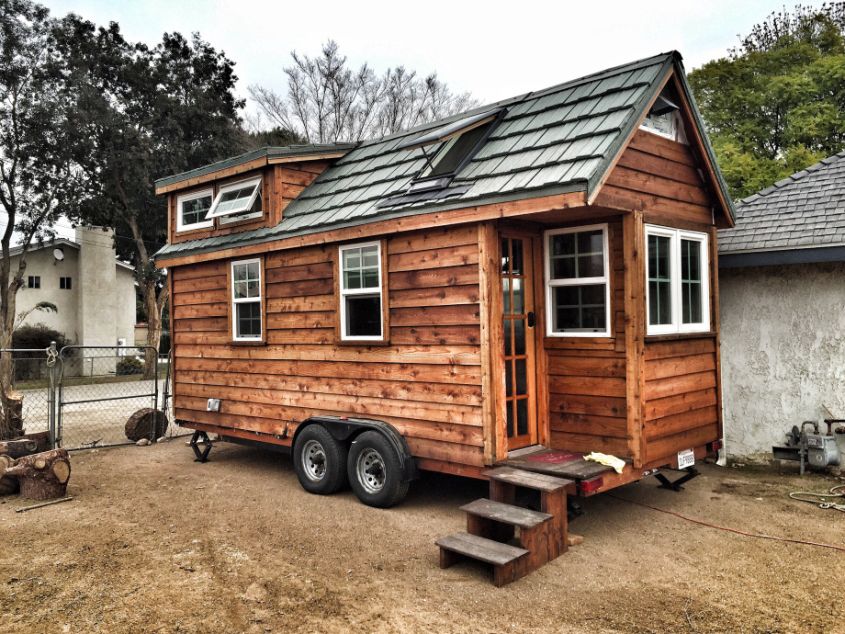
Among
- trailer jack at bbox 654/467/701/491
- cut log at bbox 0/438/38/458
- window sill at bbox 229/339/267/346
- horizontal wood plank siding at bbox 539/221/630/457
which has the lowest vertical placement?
trailer jack at bbox 654/467/701/491

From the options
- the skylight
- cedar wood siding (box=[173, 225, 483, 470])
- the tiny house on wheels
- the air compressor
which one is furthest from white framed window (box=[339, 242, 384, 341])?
the air compressor

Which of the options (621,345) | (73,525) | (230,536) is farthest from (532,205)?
(73,525)

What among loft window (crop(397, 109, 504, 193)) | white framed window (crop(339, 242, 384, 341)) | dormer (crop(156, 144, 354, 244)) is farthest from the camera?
dormer (crop(156, 144, 354, 244))

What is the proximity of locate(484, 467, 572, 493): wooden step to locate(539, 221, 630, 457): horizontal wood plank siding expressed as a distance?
89 centimetres

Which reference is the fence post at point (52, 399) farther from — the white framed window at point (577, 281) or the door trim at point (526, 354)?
the white framed window at point (577, 281)

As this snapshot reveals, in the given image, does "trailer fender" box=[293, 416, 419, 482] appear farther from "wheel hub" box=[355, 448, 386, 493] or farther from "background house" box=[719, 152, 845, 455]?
"background house" box=[719, 152, 845, 455]

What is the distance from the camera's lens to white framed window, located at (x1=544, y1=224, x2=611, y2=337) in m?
6.21

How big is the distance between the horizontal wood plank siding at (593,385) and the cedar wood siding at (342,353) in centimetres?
107

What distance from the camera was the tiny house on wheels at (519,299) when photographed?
231 inches

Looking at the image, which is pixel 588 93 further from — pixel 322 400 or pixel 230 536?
pixel 230 536

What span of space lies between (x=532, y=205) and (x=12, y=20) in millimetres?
24531

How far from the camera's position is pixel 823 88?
791 inches

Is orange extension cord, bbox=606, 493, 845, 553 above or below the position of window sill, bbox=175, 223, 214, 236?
below

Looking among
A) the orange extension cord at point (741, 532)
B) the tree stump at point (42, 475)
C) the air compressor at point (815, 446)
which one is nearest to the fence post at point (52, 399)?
the tree stump at point (42, 475)
